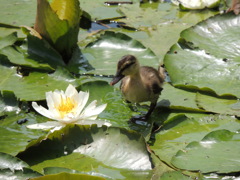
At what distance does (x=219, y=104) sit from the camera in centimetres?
384

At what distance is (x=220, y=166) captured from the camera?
115 inches

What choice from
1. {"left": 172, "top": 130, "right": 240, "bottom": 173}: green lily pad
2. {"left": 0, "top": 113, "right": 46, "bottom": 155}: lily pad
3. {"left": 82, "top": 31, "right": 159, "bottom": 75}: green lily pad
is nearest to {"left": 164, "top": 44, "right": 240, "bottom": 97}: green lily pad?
{"left": 82, "top": 31, "right": 159, "bottom": 75}: green lily pad

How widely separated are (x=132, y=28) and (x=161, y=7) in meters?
0.85

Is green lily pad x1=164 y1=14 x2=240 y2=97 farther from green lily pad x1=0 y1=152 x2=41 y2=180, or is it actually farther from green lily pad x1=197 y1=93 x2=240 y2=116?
green lily pad x1=0 y1=152 x2=41 y2=180

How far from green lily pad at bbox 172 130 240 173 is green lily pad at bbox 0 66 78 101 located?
Answer: 127 centimetres

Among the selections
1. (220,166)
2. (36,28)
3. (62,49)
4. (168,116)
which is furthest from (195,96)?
(36,28)

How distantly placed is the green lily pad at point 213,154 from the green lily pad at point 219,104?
0.43 metres

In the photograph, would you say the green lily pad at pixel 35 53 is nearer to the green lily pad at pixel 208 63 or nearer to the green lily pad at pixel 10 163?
the green lily pad at pixel 208 63

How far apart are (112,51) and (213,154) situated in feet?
6.32

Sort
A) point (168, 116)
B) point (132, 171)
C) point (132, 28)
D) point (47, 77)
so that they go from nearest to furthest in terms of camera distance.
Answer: point (132, 171)
point (168, 116)
point (47, 77)
point (132, 28)

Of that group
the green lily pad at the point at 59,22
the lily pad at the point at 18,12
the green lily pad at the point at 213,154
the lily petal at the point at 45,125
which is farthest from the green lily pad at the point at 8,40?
the green lily pad at the point at 213,154

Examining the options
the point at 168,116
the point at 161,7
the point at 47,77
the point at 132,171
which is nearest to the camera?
the point at 132,171

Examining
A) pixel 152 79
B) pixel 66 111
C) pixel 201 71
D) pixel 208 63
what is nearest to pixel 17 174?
pixel 66 111

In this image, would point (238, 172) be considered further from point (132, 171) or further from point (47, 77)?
point (47, 77)
